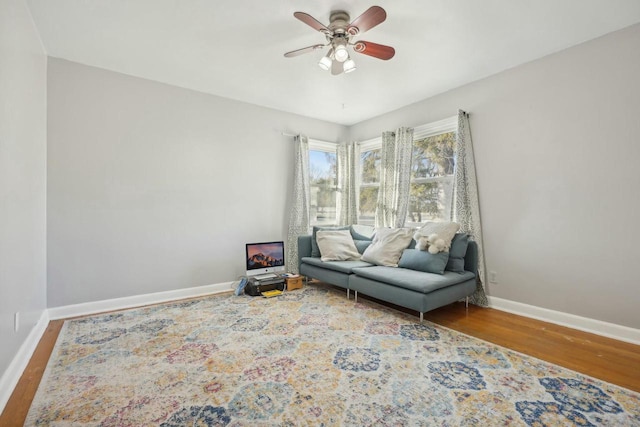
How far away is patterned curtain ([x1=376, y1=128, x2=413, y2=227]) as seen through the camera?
13.6ft

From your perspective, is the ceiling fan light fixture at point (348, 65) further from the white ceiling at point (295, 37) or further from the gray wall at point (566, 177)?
the gray wall at point (566, 177)

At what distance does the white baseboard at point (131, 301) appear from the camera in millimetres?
2931

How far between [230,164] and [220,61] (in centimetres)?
138

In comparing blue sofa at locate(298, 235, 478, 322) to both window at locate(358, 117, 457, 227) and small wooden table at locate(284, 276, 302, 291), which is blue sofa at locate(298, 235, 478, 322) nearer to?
small wooden table at locate(284, 276, 302, 291)

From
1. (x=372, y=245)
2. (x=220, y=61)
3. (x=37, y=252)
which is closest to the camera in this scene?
(x=37, y=252)

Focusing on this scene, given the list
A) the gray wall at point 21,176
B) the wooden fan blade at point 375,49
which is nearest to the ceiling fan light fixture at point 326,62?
the wooden fan blade at point 375,49

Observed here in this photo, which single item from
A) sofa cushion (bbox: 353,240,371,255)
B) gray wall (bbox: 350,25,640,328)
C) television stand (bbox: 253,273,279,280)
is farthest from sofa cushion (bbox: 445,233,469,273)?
television stand (bbox: 253,273,279,280)

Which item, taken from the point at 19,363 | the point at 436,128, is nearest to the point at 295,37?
the point at 436,128

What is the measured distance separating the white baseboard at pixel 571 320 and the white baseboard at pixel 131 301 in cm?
338

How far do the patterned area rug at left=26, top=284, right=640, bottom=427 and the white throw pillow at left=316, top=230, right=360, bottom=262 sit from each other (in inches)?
47.9

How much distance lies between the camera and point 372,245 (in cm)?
387

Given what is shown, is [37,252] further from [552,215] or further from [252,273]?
[552,215]

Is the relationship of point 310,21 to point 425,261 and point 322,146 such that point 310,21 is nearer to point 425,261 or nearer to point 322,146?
point 425,261

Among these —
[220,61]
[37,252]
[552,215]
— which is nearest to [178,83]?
[220,61]
